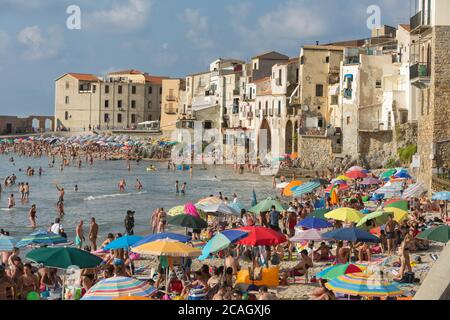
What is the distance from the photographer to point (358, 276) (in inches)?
421

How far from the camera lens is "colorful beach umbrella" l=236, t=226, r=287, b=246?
44.7ft

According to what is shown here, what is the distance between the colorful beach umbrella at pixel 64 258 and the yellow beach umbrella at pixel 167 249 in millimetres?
930

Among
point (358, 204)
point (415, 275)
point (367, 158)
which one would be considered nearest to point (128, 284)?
point (415, 275)

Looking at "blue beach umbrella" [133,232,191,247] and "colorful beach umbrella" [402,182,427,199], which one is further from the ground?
"colorful beach umbrella" [402,182,427,199]

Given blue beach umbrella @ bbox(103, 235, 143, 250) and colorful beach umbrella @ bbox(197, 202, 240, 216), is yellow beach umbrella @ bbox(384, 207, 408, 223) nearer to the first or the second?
colorful beach umbrella @ bbox(197, 202, 240, 216)

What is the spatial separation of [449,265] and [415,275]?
8.66m

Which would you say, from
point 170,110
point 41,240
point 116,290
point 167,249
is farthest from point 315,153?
point 116,290

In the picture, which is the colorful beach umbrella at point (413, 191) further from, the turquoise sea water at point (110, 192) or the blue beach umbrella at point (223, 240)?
the blue beach umbrella at point (223, 240)

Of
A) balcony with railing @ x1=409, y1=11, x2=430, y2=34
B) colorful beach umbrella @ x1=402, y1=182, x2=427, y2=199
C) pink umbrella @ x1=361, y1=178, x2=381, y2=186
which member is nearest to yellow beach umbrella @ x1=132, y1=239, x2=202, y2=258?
colorful beach umbrella @ x1=402, y1=182, x2=427, y2=199

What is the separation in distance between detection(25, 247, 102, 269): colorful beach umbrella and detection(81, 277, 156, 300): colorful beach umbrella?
228 cm

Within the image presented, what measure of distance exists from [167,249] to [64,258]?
6.09 ft

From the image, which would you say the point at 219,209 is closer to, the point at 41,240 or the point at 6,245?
the point at 41,240

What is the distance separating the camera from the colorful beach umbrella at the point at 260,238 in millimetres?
13617
